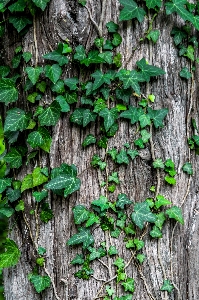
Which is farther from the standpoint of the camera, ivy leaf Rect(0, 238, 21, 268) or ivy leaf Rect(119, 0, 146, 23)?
ivy leaf Rect(0, 238, 21, 268)

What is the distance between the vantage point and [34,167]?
76.6 inches

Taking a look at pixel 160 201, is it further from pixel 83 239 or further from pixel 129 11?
pixel 129 11

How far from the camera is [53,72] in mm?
1834

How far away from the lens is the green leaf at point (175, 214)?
6.15ft

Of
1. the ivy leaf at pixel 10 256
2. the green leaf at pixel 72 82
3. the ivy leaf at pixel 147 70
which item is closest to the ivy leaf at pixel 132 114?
the ivy leaf at pixel 147 70

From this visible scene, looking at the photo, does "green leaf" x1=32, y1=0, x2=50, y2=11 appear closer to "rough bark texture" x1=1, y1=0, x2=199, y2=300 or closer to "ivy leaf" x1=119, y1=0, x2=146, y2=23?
"rough bark texture" x1=1, y1=0, x2=199, y2=300

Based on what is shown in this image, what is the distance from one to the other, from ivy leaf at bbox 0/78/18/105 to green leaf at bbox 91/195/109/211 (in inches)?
26.8

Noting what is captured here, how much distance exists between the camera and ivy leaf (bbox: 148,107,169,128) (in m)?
1.87

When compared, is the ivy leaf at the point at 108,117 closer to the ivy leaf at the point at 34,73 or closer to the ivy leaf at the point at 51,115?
the ivy leaf at the point at 51,115

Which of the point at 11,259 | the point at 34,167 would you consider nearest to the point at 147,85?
the point at 34,167

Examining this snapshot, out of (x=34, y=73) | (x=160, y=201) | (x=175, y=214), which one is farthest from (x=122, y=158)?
(x=34, y=73)

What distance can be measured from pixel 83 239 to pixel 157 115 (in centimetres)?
73

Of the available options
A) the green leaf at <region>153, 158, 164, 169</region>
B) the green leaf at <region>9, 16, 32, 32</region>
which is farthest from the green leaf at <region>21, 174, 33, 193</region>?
the green leaf at <region>9, 16, 32, 32</region>

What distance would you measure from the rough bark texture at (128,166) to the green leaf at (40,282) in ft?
0.13
